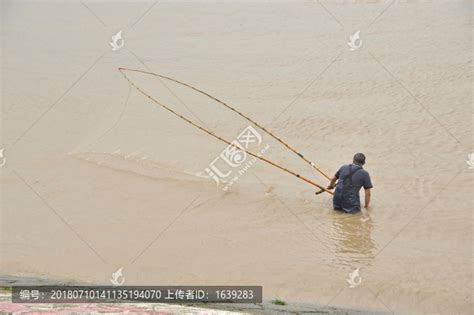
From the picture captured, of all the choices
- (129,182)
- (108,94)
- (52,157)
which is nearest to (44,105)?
(108,94)

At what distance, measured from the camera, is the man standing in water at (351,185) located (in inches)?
277

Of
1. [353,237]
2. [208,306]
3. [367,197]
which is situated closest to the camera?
[208,306]

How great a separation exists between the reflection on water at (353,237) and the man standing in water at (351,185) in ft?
0.39

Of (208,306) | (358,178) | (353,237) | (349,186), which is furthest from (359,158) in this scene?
(208,306)

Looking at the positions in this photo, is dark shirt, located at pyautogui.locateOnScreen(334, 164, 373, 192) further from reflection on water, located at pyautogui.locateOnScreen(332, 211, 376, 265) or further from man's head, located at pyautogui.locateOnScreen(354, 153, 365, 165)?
reflection on water, located at pyautogui.locateOnScreen(332, 211, 376, 265)

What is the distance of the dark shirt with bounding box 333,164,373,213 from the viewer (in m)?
7.04

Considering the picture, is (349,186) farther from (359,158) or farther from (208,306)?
(208,306)

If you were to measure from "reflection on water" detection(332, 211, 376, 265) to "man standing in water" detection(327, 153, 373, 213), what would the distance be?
0.12 m

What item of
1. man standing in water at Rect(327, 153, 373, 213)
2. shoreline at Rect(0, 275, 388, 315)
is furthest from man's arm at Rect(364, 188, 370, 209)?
shoreline at Rect(0, 275, 388, 315)

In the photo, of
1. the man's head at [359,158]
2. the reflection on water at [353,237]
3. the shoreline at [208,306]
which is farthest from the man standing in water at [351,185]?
the shoreline at [208,306]

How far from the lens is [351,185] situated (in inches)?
279

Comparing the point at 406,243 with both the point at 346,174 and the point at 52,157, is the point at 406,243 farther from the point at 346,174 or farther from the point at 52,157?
the point at 52,157

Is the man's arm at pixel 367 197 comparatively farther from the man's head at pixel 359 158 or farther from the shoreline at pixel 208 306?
the shoreline at pixel 208 306

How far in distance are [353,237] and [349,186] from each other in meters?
0.60
